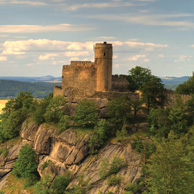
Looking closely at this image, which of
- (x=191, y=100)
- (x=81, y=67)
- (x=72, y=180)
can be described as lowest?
(x=72, y=180)

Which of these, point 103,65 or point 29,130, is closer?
point 103,65

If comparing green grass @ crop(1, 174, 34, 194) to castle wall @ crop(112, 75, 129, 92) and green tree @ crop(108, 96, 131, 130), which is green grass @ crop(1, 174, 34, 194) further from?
castle wall @ crop(112, 75, 129, 92)

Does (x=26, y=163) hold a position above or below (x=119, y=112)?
below

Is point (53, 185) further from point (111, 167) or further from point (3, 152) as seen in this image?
point (3, 152)

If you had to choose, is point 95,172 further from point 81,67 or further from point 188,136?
point 81,67

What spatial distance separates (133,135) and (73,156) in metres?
11.5

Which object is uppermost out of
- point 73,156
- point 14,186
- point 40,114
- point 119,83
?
point 119,83

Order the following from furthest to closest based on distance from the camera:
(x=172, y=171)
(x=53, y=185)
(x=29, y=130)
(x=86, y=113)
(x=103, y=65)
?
(x=29, y=130) < (x=103, y=65) < (x=86, y=113) < (x=53, y=185) < (x=172, y=171)

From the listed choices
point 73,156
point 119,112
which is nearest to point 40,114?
point 73,156

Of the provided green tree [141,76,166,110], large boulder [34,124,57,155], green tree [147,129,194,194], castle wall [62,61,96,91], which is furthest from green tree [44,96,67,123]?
green tree [147,129,194,194]

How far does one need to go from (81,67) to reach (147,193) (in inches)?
1320

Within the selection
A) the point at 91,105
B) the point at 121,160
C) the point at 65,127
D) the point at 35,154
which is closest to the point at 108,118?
the point at 91,105

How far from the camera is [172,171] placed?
4466cm

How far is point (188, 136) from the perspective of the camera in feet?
174
